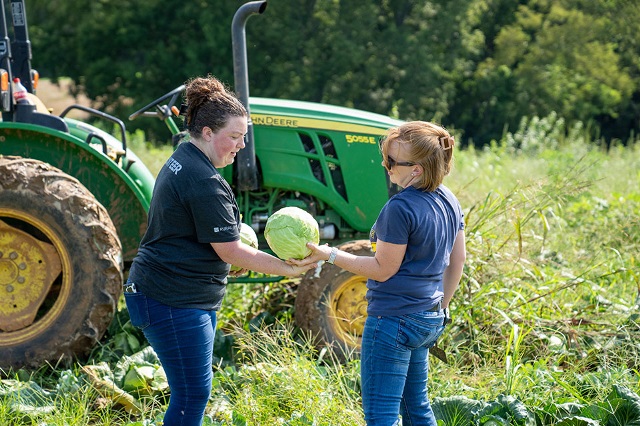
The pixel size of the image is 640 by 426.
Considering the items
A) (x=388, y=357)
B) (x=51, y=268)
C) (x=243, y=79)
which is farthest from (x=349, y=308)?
(x=388, y=357)

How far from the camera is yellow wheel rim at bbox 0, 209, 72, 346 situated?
4.59 meters

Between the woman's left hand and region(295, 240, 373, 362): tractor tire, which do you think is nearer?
the woman's left hand

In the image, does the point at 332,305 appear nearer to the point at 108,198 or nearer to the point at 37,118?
the point at 108,198

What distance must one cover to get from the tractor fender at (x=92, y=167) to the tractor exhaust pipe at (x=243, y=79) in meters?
0.66

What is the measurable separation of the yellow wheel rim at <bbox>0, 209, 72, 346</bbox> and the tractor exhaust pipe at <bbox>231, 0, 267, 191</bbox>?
123cm

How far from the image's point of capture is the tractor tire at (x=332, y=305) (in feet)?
16.3

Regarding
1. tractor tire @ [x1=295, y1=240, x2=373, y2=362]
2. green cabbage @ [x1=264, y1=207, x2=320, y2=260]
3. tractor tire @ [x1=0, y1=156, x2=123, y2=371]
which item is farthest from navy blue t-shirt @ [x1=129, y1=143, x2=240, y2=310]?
tractor tire @ [x1=295, y1=240, x2=373, y2=362]

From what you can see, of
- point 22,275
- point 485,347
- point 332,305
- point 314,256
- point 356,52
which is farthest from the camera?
Answer: point 356,52

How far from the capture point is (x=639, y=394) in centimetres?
398

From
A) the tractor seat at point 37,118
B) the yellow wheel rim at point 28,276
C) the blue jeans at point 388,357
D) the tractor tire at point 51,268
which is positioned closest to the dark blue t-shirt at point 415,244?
the blue jeans at point 388,357

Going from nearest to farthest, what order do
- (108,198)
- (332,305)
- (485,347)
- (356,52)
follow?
(485,347), (332,305), (108,198), (356,52)

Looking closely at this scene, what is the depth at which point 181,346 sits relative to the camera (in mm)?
3025

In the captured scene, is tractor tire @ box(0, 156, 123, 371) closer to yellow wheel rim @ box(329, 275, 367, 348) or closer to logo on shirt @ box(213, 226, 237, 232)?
yellow wheel rim @ box(329, 275, 367, 348)

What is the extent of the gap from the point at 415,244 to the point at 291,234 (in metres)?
0.60
